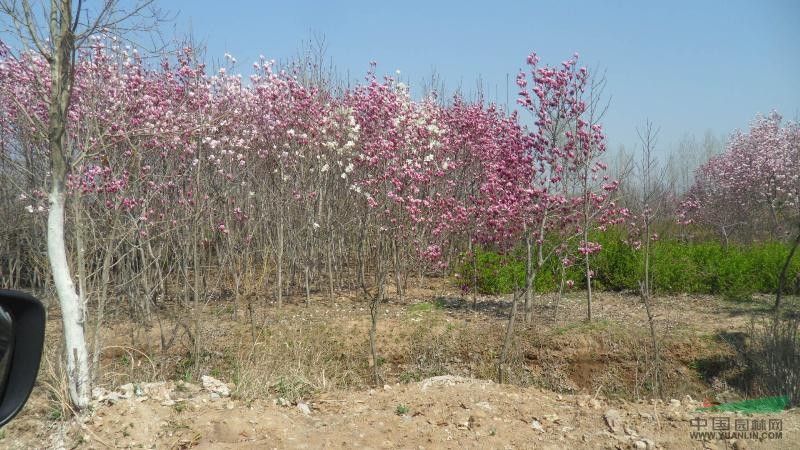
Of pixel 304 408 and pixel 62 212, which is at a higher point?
pixel 62 212

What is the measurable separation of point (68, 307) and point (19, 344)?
2.31 meters

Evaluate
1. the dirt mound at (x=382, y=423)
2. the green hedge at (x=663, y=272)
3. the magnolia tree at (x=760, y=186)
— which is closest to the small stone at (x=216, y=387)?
the dirt mound at (x=382, y=423)

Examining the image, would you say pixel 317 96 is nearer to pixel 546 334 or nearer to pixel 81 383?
pixel 546 334

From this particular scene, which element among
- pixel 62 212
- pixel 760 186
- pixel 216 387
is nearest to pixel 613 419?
pixel 216 387

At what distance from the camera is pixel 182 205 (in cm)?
895

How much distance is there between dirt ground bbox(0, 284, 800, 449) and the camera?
4.77 metres

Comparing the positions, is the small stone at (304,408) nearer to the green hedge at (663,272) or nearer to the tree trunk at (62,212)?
the tree trunk at (62,212)

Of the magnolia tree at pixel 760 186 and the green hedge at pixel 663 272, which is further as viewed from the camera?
the magnolia tree at pixel 760 186

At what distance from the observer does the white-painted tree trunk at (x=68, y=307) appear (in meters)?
4.67

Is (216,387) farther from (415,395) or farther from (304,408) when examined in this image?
(415,395)

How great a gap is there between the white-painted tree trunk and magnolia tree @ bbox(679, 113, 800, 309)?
16.8 meters

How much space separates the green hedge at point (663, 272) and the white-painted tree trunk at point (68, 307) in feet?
25.9

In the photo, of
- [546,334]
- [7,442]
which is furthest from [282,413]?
[546,334]

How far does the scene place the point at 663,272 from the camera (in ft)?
39.3
